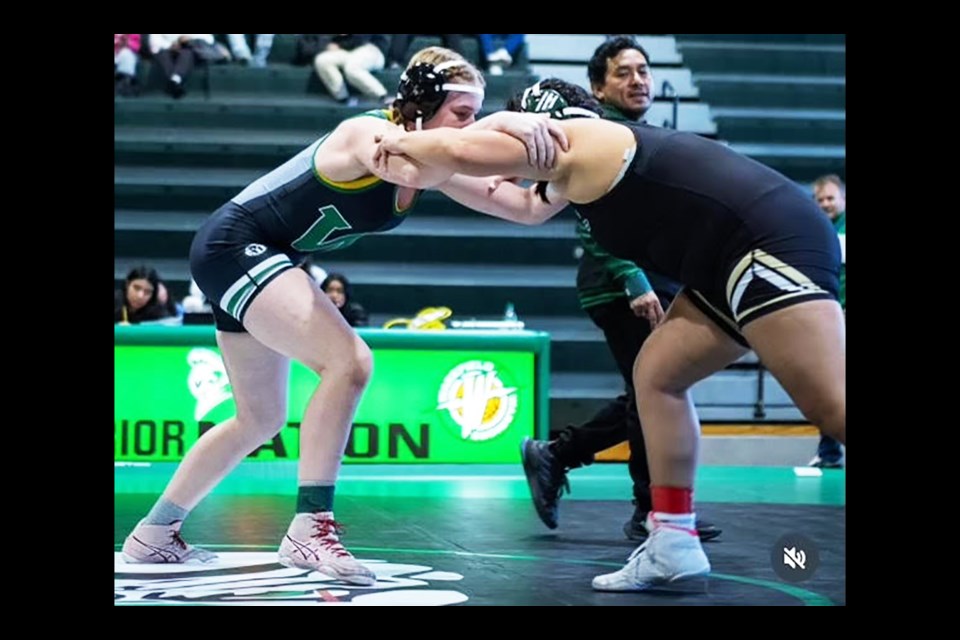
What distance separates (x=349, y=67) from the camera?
10141mm

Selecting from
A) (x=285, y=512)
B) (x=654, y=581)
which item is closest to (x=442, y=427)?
(x=285, y=512)

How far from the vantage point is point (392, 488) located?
20.2 ft

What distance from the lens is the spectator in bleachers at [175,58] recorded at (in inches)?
402

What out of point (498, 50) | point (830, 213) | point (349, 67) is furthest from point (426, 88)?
point (498, 50)

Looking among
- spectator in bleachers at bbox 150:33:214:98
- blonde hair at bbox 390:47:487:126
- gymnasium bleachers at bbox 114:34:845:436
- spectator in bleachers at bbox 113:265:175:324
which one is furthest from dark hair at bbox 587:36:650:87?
spectator in bleachers at bbox 150:33:214:98

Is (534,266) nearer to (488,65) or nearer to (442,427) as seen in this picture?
(488,65)

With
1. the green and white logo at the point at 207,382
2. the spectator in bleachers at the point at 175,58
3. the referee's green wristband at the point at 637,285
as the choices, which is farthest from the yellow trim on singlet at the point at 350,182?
the spectator in bleachers at the point at 175,58

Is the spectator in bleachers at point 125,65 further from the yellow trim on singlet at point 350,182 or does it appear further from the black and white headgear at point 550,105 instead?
the black and white headgear at point 550,105

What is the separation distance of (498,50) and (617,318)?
20.1 feet

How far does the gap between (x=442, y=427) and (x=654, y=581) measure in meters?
3.24

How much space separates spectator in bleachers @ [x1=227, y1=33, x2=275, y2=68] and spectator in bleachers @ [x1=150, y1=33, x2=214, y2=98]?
28 cm

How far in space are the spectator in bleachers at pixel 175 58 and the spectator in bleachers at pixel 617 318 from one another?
6063mm

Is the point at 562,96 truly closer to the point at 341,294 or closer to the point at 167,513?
the point at 167,513

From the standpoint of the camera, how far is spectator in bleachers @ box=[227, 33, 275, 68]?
1053cm
